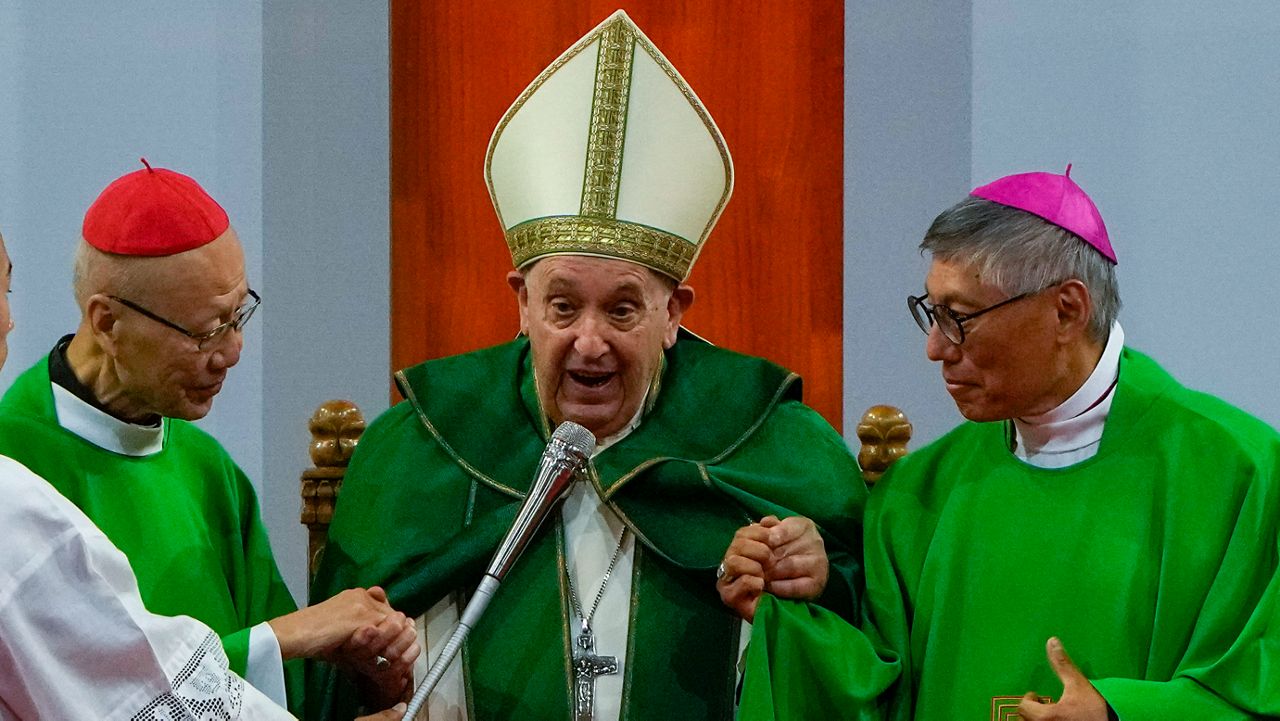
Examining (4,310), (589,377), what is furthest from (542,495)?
(4,310)

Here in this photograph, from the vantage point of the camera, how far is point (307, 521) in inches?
141

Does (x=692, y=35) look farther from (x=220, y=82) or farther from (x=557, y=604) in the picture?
(x=557, y=604)

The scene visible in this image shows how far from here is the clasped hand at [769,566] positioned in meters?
3.02

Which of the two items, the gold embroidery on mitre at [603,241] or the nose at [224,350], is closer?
the nose at [224,350]

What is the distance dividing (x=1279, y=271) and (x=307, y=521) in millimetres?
2586

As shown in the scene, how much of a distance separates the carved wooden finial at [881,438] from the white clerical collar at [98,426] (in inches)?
54.6

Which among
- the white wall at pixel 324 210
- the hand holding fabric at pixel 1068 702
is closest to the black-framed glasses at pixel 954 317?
the hand holding fabric at pixel 1068 702

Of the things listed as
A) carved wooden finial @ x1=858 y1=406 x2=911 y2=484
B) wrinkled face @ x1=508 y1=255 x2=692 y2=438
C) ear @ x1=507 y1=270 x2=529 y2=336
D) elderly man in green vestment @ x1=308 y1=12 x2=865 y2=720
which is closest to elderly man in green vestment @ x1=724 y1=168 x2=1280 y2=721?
elderly man in green vestment @ x1=308 y1=12 x2=865 y2=720

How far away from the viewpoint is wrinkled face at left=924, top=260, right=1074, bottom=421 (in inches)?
117

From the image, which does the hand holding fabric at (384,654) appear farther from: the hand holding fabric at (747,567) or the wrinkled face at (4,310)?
the wrinkled face at (4,310)

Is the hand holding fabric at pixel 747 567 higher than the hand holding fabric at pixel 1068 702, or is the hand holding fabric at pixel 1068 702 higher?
the hand holding fabric at pixel 747 567

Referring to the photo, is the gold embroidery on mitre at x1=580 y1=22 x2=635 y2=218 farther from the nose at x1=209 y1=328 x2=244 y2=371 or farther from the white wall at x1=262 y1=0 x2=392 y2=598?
the white wall at x1=262 y1=0 x2=392 y2=598

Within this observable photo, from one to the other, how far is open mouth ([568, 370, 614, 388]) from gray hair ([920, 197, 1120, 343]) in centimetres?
69

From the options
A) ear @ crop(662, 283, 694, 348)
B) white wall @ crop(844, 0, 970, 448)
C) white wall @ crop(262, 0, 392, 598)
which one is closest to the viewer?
ear @ crop(662, 283, 694, 348)
